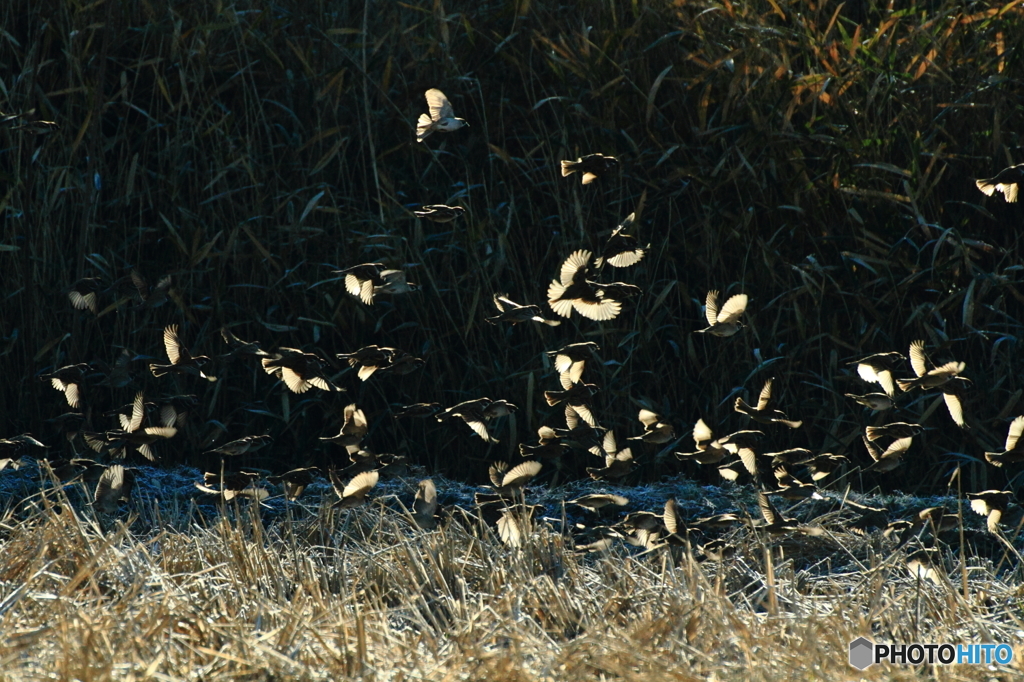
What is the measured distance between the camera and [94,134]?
104 inches

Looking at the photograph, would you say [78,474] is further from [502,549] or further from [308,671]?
[308,671]

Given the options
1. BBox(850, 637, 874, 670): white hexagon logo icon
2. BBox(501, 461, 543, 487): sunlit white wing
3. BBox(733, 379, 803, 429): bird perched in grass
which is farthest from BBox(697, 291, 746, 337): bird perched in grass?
BBox(850, 637, 874, 670): white hexagon logo icon

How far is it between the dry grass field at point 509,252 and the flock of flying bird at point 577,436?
0.02m

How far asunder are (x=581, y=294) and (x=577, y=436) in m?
0.33

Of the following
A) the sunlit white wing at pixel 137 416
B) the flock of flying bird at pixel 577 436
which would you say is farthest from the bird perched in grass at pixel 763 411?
the sunlit white wing at pixel 137 416

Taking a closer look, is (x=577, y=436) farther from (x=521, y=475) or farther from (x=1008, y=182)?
(x=1008, y=182)

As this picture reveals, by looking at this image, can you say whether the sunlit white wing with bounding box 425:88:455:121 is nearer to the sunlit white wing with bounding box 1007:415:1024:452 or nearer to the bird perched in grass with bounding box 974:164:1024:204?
the bird perched in grass with bounding box 974:164:1024:204

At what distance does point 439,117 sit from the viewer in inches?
92.7

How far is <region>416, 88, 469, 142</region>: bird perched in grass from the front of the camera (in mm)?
2307

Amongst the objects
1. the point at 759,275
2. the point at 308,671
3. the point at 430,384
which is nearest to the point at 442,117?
the point at 430,384

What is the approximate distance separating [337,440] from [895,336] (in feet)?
4.66

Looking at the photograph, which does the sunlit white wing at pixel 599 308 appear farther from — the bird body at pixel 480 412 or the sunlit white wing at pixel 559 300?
the bird body at pixel 480 412

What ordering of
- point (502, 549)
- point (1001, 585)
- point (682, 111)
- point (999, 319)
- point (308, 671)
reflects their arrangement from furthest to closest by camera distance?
point (682, 111), point (999, 319), point (502, 549), point (1001, 585), point (308, 671)

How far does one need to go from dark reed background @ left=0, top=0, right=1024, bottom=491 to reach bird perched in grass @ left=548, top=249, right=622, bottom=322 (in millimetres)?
323
